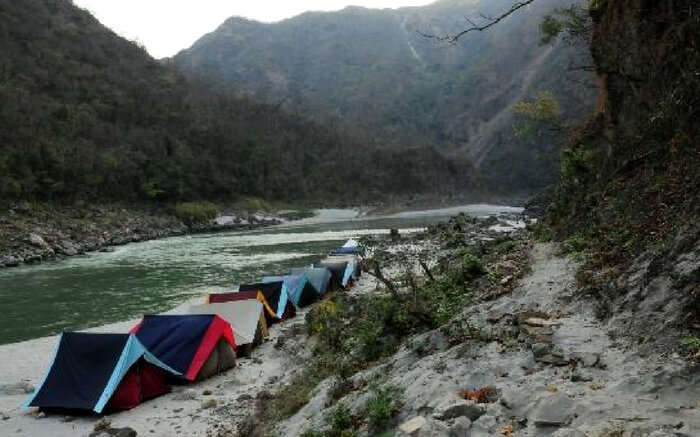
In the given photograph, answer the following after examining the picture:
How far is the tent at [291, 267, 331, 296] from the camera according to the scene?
24467mm

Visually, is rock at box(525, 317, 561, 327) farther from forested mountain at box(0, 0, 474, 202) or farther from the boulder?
forested mountain at box(0, 0, 474, 202)

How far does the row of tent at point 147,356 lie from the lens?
12.6m

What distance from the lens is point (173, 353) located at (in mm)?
14500

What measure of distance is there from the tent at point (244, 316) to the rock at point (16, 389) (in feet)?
17.3

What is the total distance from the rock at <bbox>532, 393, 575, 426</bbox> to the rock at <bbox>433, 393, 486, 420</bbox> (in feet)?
2.40

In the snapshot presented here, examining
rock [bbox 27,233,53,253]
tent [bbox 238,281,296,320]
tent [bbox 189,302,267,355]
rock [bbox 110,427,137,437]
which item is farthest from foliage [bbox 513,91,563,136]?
rock [bbox 27,233,53,253]

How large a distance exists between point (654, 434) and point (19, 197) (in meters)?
57.1

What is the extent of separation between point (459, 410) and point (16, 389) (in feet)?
40.9

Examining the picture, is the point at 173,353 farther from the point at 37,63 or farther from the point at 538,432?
the point at 37,63

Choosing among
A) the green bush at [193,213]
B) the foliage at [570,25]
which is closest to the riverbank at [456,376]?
the foliage at [570,25]

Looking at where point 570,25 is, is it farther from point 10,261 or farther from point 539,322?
point 10,261

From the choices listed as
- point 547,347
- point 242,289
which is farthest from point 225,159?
point 547,347

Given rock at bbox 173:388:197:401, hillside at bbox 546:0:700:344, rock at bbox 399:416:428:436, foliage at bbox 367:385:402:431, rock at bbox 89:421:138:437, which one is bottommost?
rock at bbox 173:388:197:401

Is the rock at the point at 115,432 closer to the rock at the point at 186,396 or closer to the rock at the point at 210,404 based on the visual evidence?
the rock at the point at 210,404
